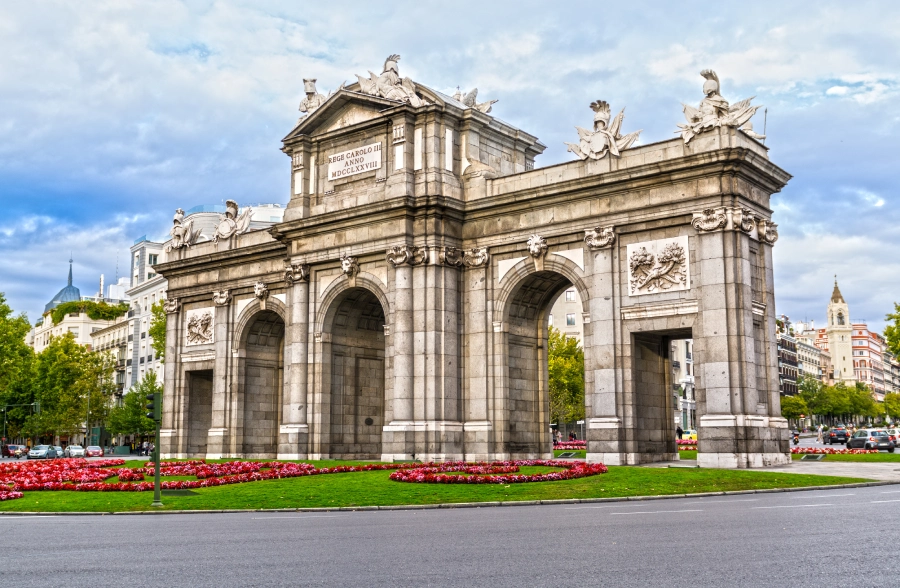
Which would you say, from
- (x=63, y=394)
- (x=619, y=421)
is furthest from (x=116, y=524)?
(x=63, y=394)

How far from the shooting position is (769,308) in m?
37.9

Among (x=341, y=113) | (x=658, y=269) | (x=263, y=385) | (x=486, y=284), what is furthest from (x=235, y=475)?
(x=263, y=385)

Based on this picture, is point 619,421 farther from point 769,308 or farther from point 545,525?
point 545,525

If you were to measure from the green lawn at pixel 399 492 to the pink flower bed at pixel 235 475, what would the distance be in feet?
2.61

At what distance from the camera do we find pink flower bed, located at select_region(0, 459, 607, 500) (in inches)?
1167

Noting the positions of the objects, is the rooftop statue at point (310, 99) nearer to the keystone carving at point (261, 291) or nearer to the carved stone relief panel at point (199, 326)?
the keystone carving at point (261, 291)

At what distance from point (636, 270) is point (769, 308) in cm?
543

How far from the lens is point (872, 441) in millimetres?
58844

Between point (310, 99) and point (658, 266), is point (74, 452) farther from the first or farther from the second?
point (658, 266)

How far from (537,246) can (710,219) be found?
7.87m

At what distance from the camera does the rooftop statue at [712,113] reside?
3650 cm

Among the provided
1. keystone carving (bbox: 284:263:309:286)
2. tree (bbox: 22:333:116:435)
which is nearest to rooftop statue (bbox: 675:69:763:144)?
keystone carving (bbox: 284:263:309:286)

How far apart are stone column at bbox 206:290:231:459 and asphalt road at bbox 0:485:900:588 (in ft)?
101

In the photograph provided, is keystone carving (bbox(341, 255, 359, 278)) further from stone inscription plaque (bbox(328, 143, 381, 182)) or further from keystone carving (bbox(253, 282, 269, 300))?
keystone carving (bbox(253, 282, 269, 300))
